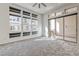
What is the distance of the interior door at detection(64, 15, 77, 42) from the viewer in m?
6.90

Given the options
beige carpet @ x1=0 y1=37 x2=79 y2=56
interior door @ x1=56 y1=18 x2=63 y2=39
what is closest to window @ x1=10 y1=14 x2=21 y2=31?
beige carpet @ x1=0 y1=37 x2=79 y2=56

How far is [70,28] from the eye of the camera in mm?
7332

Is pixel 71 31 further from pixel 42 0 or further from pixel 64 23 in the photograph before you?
pixel 42 0

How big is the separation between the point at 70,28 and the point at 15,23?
424 cm

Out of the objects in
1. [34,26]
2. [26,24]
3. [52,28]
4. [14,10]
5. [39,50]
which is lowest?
[39,50]

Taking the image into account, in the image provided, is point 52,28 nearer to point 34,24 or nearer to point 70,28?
point 34,24

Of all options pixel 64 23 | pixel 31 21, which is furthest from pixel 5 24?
pixel 64 23

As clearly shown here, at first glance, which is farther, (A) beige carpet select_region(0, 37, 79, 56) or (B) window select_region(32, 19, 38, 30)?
(B) window select_region(32, 19, 38, 30)

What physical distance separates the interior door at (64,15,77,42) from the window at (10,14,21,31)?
3.76m

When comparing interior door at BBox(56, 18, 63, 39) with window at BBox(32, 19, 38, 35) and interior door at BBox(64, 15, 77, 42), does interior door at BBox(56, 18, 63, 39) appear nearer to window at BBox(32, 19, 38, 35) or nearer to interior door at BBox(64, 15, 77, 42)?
interior door at BBox(64, 15, 77, 42)

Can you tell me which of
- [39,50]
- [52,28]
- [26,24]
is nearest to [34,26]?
[26,24]

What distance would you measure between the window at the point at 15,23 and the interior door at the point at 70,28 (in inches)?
148

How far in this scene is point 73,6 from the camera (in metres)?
6.74

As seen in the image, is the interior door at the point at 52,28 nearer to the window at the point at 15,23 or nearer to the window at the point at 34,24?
the window at the point at 34,24
